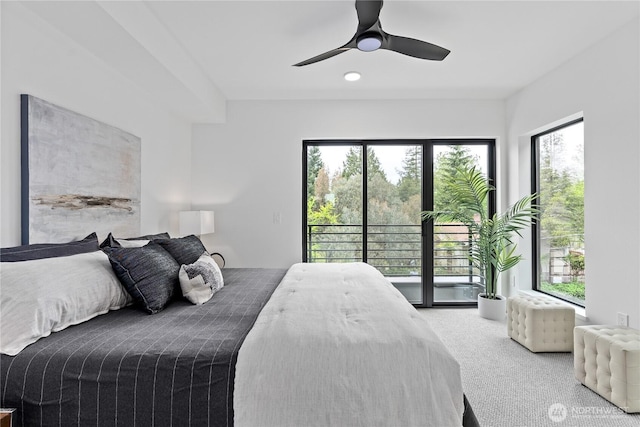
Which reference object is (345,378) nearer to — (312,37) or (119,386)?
(119,386)

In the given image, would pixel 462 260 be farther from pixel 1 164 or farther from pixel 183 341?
pixel 1 164

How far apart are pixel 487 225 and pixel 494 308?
90 cm

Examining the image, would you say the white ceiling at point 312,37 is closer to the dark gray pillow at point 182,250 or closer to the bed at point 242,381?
the dark gray pillow at point 182,250

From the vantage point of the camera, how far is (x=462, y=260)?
164 inches

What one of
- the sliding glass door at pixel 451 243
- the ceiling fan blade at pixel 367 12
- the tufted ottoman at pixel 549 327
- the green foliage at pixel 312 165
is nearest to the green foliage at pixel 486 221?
the sliding glass door at pixel 451 243

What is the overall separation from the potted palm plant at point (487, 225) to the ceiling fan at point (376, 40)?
6.26ft

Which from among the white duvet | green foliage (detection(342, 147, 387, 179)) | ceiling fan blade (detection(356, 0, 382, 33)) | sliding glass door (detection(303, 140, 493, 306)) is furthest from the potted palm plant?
the white duvet

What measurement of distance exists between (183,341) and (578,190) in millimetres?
3514

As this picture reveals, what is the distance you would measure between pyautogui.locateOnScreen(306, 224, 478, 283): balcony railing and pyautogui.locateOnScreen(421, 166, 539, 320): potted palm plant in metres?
0.16

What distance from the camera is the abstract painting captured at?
1.80m

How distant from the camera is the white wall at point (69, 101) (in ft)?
5.59

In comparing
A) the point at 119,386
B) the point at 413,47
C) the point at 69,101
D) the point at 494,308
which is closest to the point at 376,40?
the point at 413,47

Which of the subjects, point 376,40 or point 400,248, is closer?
point 376,40

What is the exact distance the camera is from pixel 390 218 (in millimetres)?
4156
